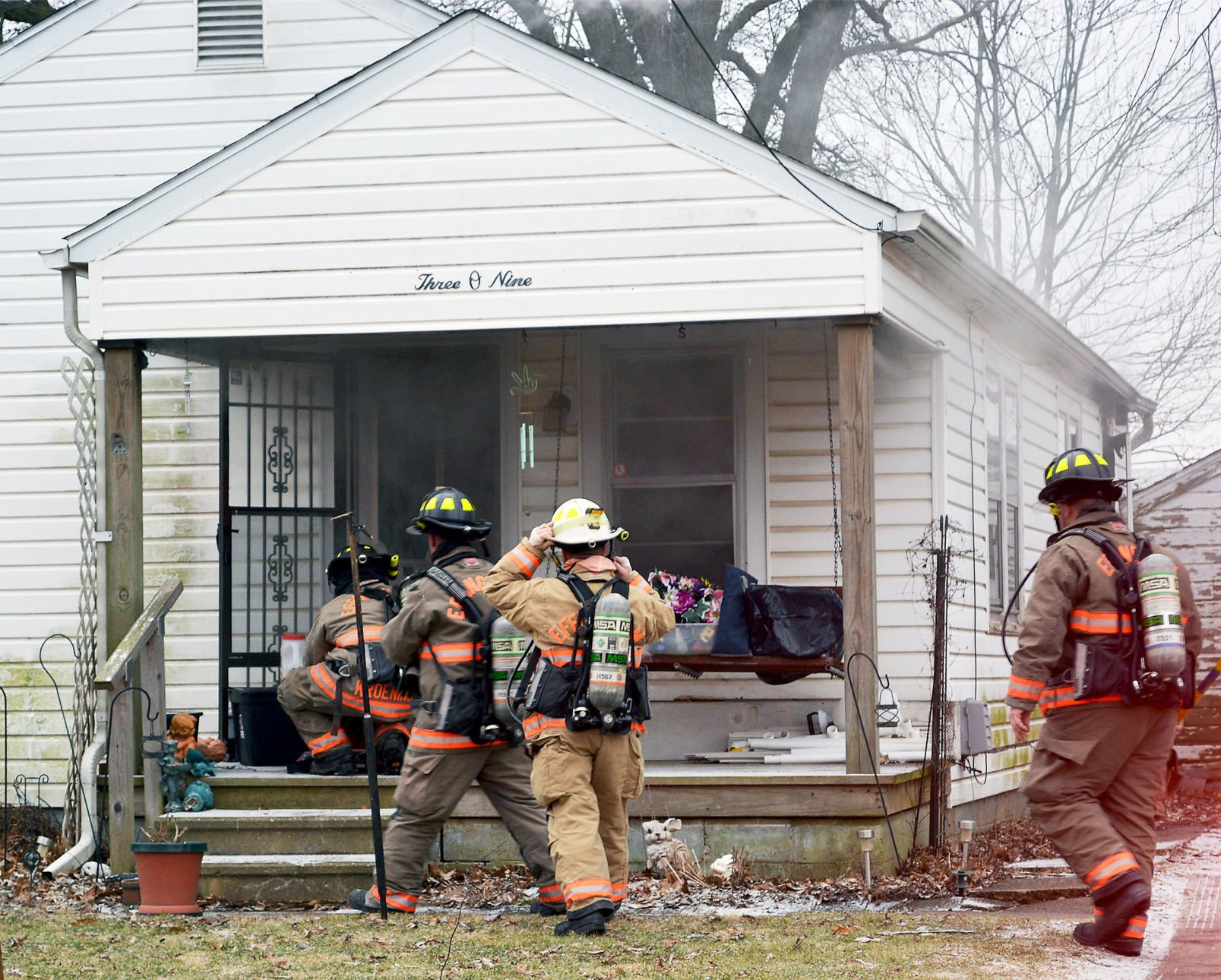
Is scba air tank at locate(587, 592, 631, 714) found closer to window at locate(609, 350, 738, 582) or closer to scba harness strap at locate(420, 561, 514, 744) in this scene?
scba harness strap at locate(420, 561, 514, 744)

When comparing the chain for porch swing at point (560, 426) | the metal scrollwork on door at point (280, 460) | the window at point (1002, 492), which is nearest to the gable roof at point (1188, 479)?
the window at point (1002, 492)

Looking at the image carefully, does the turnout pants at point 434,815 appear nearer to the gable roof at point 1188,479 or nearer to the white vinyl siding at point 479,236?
the white vinyl siding at point 479,236

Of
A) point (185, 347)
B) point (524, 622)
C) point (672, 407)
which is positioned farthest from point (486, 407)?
point (524, 622)

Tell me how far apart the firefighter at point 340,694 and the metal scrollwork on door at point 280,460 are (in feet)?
5.55

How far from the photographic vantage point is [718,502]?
1157 centimetres

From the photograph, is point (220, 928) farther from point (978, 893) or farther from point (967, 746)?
point (967, 746)

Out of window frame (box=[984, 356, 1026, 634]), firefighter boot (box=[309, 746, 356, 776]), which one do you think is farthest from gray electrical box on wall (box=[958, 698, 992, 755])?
firefighter boot (box=[309, 746, 356, 776])

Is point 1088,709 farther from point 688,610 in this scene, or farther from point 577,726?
point 688,610

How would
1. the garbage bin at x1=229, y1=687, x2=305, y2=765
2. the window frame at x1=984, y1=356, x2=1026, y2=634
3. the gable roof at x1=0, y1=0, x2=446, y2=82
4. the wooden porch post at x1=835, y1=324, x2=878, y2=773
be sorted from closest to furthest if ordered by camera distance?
1. the wooden porch post at x1=835, y1=324, x2=878, y2=773
2. the garbage bin at x1=229, y1=687, x2=305, y2=765
3. the gable roof at x1=0, y1=0, x2=446, y2=82
4. the window frame at x1=984, y1=356, x2=1026, y2=634

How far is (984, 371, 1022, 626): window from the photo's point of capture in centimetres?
1266

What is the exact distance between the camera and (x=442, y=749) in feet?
25.4

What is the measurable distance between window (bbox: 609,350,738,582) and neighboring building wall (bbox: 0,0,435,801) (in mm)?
2959

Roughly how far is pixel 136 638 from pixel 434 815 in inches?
97.4

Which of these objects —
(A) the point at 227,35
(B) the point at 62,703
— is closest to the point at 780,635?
(B) the point at 62,703
